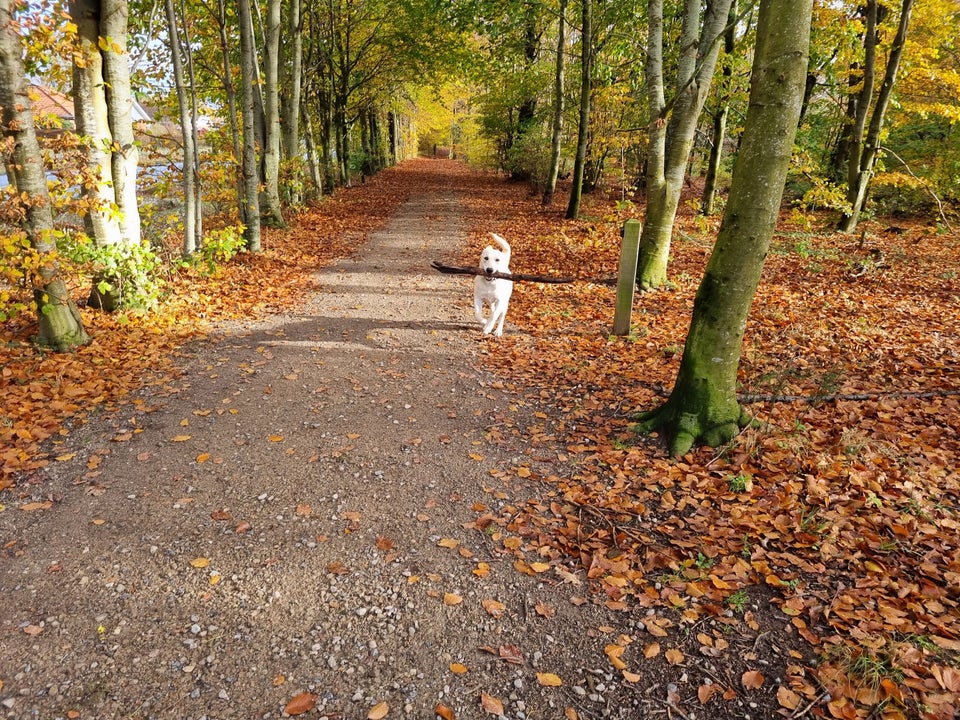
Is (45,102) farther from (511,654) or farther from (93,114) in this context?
(511,654)

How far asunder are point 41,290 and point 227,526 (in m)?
4.71

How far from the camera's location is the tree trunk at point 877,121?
12.9 metres

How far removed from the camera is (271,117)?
13617 mm

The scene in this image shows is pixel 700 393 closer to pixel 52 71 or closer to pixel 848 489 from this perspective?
pixel 848 489

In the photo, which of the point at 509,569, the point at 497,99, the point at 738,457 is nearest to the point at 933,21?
the point at 497,99

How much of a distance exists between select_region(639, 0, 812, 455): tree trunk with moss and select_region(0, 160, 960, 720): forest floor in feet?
1.10

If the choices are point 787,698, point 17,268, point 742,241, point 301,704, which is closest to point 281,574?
point 301,704

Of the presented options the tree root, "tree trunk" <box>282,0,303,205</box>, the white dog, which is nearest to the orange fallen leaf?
the tree root

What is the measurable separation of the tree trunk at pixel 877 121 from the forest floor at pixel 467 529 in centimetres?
796

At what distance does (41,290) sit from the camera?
643 centimetres

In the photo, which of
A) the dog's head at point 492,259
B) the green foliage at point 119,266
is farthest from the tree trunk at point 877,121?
the green foliage at point 119,266

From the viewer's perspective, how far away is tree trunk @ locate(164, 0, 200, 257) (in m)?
9.49

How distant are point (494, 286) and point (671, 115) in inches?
198

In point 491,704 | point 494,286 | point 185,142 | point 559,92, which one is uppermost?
point 559,92
